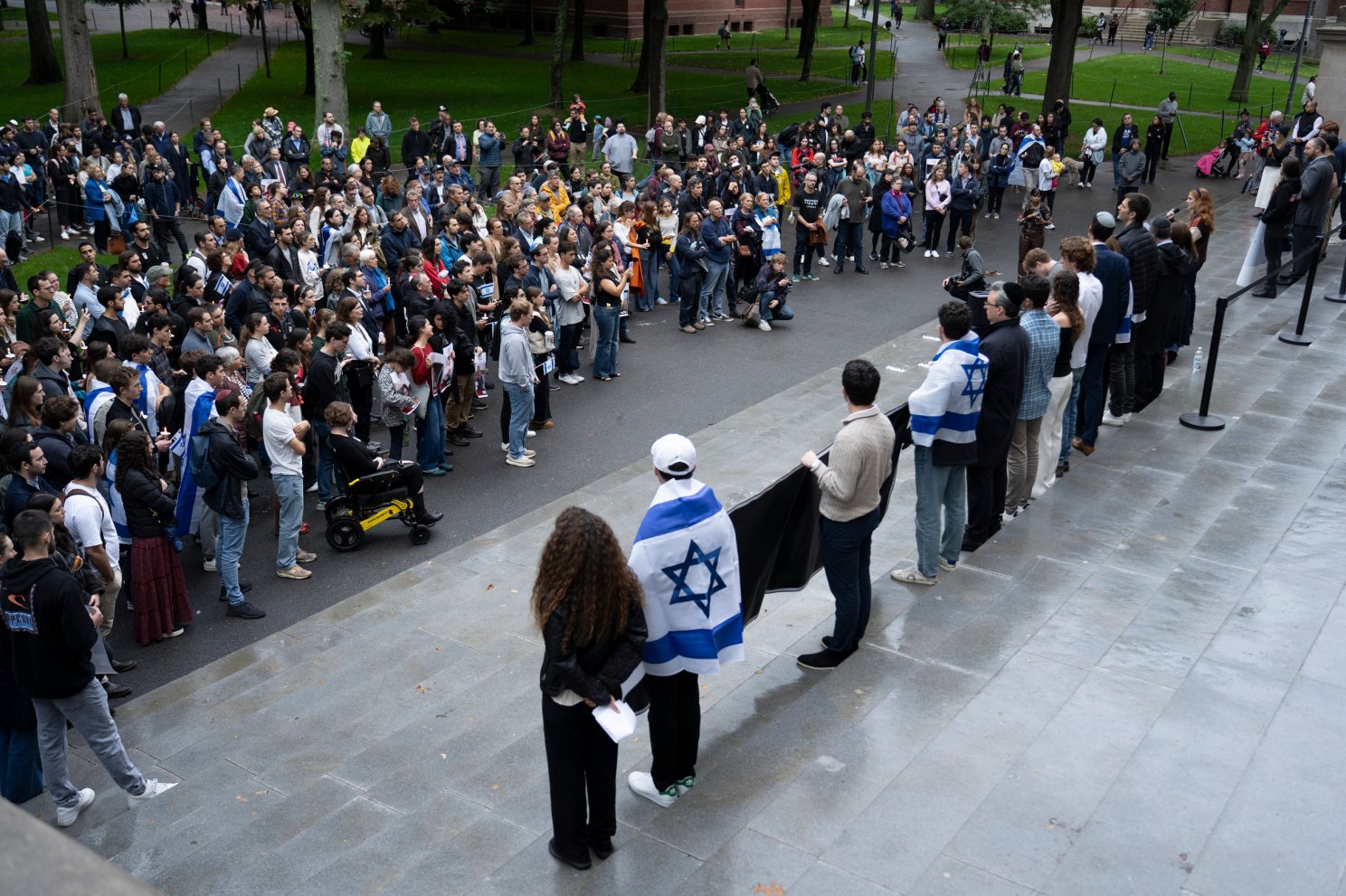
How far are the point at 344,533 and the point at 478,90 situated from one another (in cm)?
3164

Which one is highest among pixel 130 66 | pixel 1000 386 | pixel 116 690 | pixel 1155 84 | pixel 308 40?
pixel 308 40

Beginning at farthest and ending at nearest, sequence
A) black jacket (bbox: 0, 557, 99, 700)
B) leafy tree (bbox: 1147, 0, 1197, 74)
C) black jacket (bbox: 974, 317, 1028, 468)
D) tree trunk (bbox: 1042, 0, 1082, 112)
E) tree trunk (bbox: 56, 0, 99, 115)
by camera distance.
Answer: leafy tree (bbox: 1147, 0, 1197, 74)
tree trunk (bbox: 1042, 0, 1082, 112)
tree trunk (bbox: 56, 0, 99, 115)
black jacket (bbox: 974, 317, 1028, 468)
black jacket (bbox: 0, 557, 99, 700)

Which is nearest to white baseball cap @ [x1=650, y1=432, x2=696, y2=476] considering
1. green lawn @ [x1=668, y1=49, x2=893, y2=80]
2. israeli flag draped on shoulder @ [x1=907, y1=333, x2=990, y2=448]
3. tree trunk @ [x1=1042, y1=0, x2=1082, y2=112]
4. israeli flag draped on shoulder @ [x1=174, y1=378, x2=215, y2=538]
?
israeli flag draped on shoulder @ [x1=907, y1=333, x2=990, y2=448]

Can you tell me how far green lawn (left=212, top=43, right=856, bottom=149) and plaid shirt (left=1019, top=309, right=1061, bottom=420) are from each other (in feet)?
78.3

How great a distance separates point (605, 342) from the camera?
47.6ft

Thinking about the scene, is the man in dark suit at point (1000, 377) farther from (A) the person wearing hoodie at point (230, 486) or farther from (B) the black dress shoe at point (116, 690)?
(B) the black dress shoe at point (116, 690)

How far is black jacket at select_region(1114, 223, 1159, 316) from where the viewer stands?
10.6m

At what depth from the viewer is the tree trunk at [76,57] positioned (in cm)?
2744

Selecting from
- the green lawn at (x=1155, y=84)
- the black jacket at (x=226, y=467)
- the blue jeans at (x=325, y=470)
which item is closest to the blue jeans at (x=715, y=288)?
the blue jeans at (x=325, y=470)

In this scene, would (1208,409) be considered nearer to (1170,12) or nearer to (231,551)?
(231,551)

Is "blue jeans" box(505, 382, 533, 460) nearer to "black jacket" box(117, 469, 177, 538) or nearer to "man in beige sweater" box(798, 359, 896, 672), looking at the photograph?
"black jacket" box(117, 469, 177, 538)

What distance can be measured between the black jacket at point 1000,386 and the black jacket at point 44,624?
18.1ft

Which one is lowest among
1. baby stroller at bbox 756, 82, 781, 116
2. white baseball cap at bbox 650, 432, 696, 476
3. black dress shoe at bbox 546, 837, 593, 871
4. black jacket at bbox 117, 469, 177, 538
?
black dress shoe at bbox 546, 837, 593, 871

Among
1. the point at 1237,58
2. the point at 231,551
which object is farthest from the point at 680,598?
the point at 1237,58
